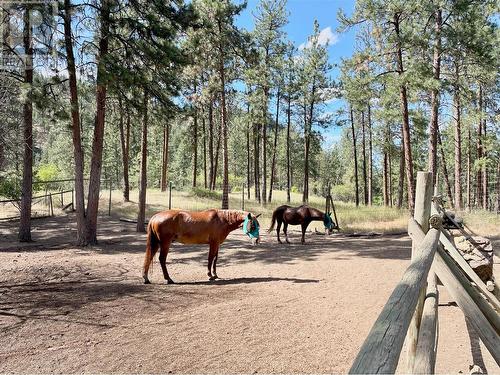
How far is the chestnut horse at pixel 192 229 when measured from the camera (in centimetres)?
843

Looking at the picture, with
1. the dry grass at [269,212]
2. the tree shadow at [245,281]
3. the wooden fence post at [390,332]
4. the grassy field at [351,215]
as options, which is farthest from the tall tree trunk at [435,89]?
the wooden fence post at [390,332]

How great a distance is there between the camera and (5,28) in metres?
12.7

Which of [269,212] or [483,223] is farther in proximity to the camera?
[269,212]

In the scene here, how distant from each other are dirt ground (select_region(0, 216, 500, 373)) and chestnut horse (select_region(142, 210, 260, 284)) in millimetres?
646

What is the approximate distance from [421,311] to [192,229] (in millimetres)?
5857

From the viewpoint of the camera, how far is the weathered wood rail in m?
1.46

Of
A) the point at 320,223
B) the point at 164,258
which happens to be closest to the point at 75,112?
the point at 164,258

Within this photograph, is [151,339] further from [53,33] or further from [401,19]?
[401,19]

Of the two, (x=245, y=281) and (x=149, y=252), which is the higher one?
(x=149, y=252)

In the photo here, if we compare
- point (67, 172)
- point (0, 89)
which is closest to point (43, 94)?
point (0, 89)

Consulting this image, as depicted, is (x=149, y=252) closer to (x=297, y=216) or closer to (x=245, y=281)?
(x=245, y=281)

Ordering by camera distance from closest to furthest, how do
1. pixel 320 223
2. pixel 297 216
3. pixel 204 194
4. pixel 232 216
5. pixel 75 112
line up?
1. pixel 232 216
2. pixel 75 112
3. pixel 297 216
4. pixel 320 223
5. pixel 204 194

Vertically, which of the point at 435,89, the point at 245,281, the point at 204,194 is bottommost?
the point at 245,281

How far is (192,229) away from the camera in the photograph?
28.5ft
